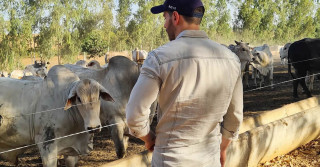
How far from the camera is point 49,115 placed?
400 centimetres

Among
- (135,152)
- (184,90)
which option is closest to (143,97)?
(184,90)

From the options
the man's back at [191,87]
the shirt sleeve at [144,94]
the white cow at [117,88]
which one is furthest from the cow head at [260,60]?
the shirt sleeve at [144,94]

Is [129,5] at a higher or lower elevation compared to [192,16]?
higher

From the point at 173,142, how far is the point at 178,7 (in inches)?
27.7

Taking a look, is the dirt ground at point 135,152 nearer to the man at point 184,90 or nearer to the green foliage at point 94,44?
the man at point 184,90

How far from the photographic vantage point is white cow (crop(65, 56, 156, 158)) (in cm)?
516

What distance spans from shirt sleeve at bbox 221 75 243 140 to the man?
0.10 m

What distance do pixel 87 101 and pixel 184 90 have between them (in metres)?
2.44

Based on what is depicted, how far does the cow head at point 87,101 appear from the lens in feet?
12.5

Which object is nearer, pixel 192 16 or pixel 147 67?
pixel 147 67

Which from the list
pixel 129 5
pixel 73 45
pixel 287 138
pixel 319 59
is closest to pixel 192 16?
pixel 287 138

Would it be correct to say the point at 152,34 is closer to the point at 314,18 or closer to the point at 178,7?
the point at 314,18

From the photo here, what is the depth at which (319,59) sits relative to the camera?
9734mm

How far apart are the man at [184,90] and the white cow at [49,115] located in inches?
85.7
